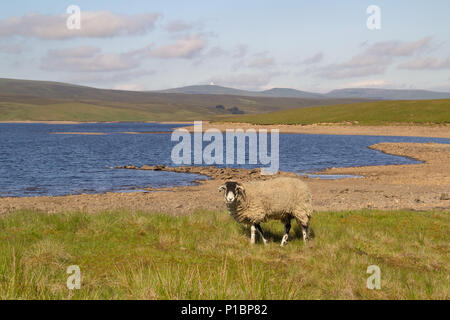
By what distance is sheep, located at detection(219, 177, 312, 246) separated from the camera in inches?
491

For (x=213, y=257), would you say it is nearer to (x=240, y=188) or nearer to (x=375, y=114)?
(x=240, y=188)

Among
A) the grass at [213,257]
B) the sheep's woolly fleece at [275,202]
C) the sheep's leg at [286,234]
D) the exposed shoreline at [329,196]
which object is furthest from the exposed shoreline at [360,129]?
the sheep's leg at [286,234]

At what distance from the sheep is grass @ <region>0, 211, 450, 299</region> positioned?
22.4 inches

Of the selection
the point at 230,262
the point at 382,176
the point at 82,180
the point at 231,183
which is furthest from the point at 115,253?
the point at 382,176

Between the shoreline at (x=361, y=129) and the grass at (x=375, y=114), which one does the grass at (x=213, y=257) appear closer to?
the shoreline at (x=361, y=129)

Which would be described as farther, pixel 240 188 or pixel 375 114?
pixel 375 114

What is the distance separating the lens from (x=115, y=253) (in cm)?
1048

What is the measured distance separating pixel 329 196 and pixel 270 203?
1416 centimetres

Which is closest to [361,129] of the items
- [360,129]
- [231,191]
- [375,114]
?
[360,129]

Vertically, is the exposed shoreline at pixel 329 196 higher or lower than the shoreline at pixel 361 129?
lower

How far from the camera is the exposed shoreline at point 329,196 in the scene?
21.4 m

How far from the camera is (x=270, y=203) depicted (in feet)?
41.4

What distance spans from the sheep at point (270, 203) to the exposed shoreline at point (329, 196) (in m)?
6.48
